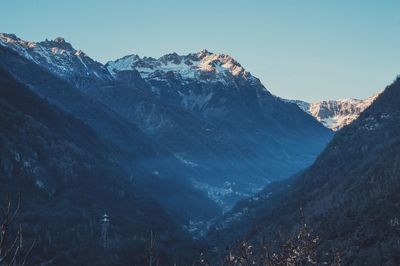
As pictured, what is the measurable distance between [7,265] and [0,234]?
1811mm

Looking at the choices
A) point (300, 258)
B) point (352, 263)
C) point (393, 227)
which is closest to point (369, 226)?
point (393, 227)

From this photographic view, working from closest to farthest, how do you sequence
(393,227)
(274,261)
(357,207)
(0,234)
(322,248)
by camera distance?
(0,234), (274,261), (393,227), (322,248), (357,207)

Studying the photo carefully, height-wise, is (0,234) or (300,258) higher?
(0,234)

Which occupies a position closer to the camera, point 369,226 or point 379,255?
point 379,255

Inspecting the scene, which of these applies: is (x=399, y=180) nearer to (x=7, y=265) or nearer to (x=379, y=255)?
(x=379, y=255)

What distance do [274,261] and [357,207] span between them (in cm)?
17315

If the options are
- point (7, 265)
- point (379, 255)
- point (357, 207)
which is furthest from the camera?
point (357, 207)

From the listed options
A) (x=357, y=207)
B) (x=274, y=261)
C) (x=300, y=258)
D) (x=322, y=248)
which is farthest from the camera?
(x=357, y=207)

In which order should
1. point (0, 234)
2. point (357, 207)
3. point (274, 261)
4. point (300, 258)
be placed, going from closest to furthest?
point (0, 234) < point (274, 261) < point (300, 258) < point (357, 207)

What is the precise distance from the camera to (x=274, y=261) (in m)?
31.6

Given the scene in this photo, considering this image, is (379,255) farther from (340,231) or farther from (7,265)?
(7,265)

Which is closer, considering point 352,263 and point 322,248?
point 352,263

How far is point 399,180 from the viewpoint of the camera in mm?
190125

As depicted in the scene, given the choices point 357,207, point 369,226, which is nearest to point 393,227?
point 369,226
